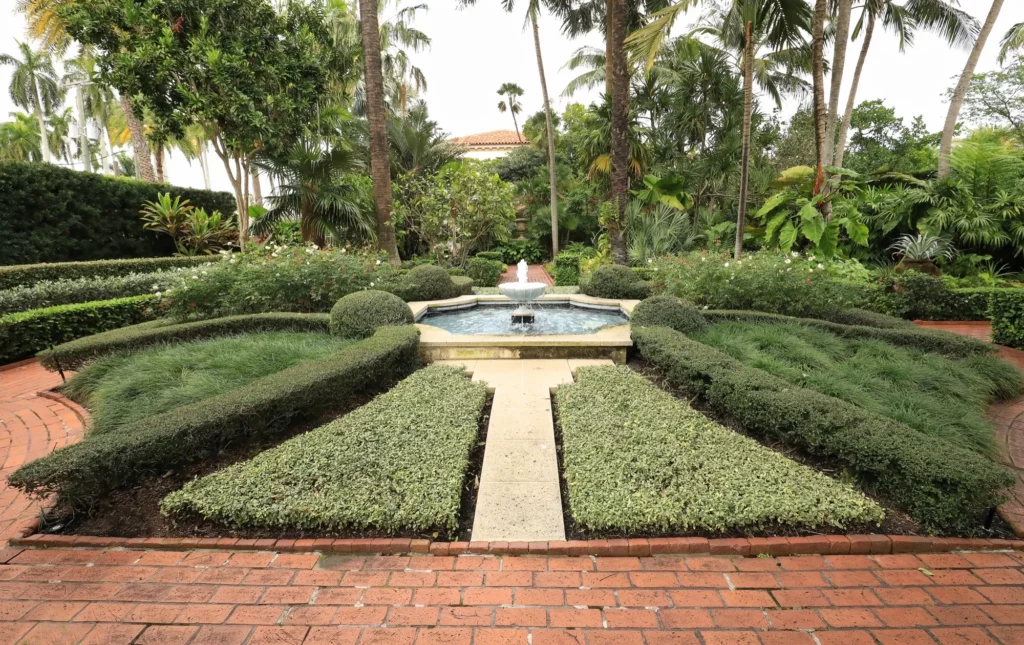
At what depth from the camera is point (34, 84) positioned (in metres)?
26.9

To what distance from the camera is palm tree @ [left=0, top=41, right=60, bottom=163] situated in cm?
2659

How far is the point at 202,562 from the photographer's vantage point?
2.43 metres

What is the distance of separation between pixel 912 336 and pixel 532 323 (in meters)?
4.84

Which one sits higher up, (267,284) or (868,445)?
(267,284)

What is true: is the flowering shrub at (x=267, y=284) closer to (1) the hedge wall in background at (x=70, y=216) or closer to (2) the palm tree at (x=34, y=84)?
(1) the hedge wall in background at (x=70, y=216)

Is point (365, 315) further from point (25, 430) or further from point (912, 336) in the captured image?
point (912, 336)

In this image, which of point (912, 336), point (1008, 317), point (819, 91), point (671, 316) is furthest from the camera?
point (819, 91)

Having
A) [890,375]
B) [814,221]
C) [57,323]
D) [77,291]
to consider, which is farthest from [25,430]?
[814,221]

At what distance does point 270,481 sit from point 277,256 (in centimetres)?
589

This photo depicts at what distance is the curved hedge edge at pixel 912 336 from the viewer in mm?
4887

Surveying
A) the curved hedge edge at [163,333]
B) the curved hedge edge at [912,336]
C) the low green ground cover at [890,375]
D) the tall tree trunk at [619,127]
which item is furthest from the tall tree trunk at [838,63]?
the curved hedge edge at [163,333]

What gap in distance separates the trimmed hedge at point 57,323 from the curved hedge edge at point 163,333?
146 cm

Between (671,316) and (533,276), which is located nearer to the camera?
(671,316)

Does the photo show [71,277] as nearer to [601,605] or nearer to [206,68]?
[206,68]
